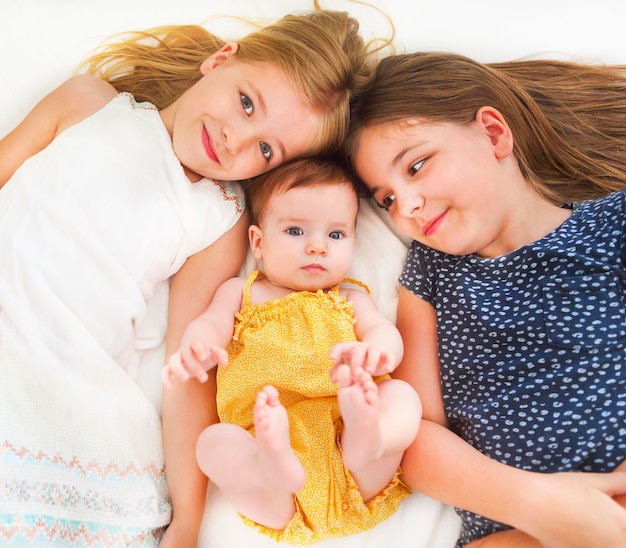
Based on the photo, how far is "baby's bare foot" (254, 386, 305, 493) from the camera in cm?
104

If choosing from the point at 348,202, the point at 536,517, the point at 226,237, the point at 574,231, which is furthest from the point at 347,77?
the point at 536,517

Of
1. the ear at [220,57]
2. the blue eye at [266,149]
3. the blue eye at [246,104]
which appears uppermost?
the ear at [220,57]

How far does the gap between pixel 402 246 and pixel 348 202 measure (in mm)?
197

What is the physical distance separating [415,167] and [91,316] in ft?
2.17

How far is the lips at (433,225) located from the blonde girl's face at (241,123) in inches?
11.6

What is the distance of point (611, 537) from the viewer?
1081 millimetres

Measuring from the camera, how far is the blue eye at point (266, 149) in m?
1.39

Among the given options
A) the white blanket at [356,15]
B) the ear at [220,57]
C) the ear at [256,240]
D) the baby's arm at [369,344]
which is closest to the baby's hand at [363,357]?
the baby's arm at [369,344]

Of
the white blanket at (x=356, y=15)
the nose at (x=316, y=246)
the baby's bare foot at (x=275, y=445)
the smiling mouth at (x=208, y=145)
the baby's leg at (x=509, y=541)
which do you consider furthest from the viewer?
the white blanket at (x=356, y=15)

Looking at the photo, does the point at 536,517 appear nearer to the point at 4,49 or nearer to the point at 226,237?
the point at 226,237

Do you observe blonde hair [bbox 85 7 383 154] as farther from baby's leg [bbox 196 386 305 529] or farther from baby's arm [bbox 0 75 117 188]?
baby's leg [bbox 196 386 305 529]

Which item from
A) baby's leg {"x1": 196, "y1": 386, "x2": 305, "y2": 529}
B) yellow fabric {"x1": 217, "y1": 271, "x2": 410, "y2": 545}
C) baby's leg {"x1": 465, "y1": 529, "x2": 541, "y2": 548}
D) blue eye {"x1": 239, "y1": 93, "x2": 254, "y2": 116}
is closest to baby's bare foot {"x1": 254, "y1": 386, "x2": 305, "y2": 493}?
baby's leg {"x1": 196, "y1": 386, "x2": 305, "y2": 529}

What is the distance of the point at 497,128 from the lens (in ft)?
4.45

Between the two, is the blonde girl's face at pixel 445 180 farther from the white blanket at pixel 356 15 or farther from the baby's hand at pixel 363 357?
the baby's hand at pixel 363 357
